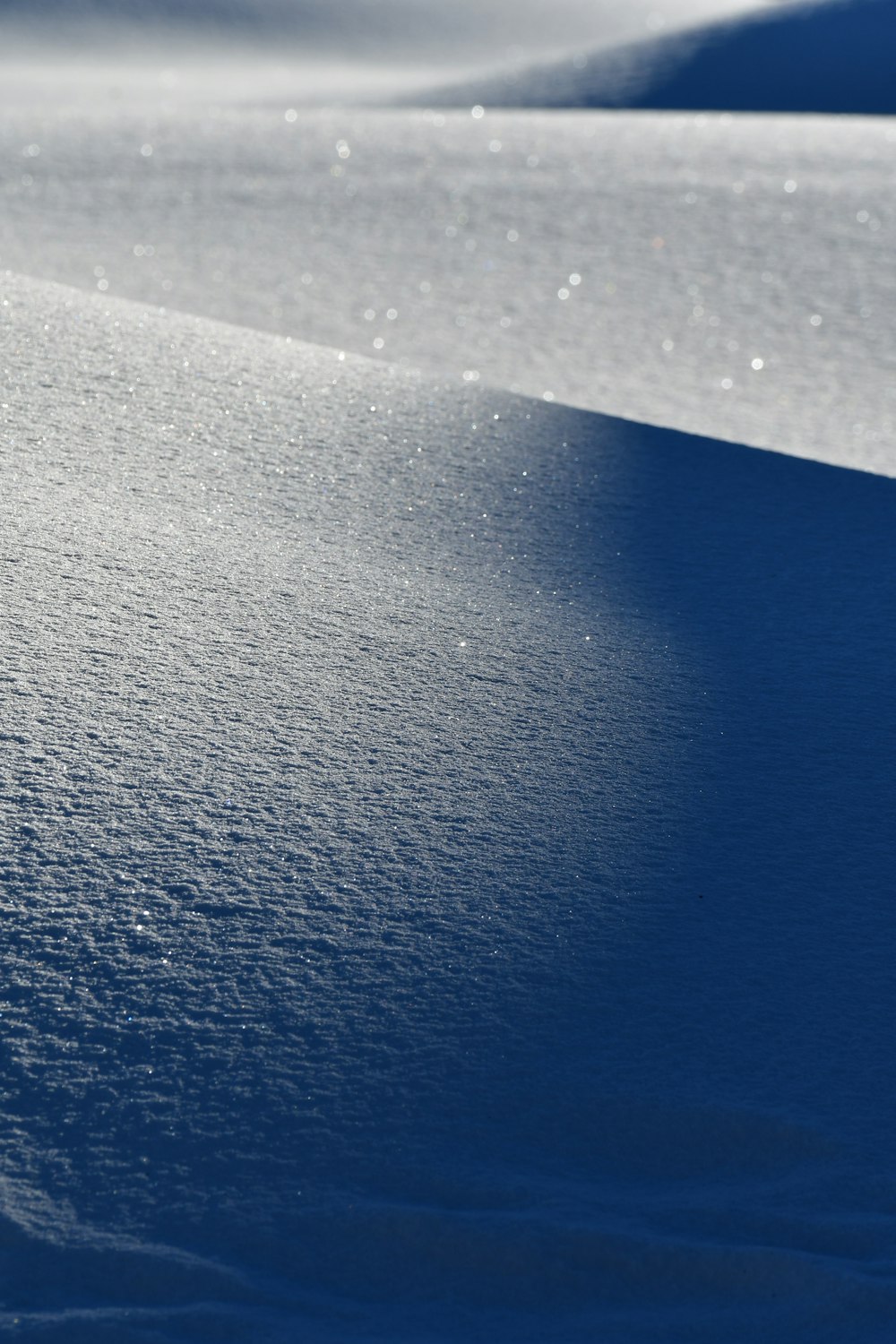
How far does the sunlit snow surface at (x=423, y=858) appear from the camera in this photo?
1020 millimetres

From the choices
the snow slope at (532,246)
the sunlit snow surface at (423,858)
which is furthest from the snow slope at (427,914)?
the snow slope at (532,246)

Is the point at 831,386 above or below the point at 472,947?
above

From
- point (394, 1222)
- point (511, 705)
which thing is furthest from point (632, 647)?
point (394, 1222)

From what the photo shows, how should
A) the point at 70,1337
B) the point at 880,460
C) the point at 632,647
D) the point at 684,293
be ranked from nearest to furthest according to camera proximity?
the point at 70,1337, the point at 632,647, the point at 880,460, the point at 684,293

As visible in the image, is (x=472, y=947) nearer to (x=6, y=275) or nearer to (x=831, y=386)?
(x=6, y=275)

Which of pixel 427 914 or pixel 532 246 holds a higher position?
pixel 532 246

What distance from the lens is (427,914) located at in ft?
4.25

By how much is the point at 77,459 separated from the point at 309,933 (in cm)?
107

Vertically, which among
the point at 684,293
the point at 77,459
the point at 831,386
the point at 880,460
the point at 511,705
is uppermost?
the point at 684,293

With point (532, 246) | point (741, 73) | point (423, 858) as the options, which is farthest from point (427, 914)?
point (741, 73)

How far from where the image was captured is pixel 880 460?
10.2 ft

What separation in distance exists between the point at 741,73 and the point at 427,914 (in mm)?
7112

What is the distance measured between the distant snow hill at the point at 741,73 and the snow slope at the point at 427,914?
571cm

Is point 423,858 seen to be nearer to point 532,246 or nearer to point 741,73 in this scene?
point 532,246
